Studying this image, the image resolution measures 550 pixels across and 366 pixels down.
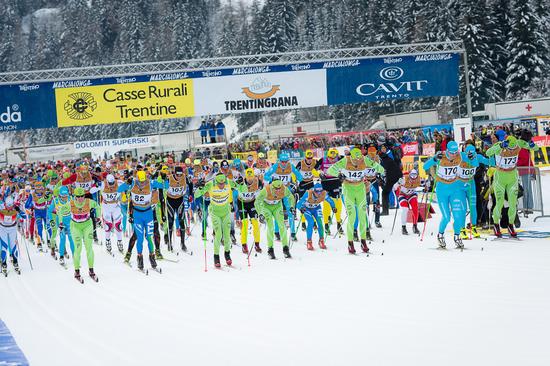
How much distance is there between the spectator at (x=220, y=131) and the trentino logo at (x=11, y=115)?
34.4 feet

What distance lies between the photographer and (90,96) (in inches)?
1443

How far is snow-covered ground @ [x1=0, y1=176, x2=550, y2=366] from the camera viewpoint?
7.64 metres

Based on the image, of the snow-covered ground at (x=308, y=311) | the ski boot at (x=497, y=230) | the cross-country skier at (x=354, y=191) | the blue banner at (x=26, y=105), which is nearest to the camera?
the snow-covered ground at (x=308, y=311)

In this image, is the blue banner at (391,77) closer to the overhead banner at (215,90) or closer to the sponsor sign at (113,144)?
the overhead banner at (215,90)

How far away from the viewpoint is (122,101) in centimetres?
3672

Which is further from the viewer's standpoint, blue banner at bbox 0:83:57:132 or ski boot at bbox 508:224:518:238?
blue banner at bbox 0:83:57:132

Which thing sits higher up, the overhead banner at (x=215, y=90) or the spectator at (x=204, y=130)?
the overhead banner at (x=215, y=90)

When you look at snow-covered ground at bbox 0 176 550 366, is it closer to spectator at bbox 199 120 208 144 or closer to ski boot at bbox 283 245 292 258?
ski boot at bbox 283 245 292 258

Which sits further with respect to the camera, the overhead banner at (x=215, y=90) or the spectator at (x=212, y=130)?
the spectator at (x=212, y=130)

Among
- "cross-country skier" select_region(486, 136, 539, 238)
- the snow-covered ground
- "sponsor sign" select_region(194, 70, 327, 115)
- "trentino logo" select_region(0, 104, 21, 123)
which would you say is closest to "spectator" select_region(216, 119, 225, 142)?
"sponsor sign" select_region(194, 70, 327, 115)

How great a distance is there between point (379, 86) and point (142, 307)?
28.4 metres

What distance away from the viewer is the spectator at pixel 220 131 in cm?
4128

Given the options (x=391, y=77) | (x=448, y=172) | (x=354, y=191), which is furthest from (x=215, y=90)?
(x=448, y=172)

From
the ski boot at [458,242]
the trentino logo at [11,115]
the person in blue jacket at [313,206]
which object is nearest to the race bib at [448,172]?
the ski boot at [458,242]
